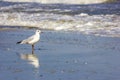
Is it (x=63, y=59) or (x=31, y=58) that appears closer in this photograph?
(x=63, y=59)

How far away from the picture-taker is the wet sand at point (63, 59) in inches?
417

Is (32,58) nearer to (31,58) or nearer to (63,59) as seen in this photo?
(31,58)

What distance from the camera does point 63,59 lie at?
12891 millimetres

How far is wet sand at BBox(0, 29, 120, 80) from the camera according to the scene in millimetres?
10594

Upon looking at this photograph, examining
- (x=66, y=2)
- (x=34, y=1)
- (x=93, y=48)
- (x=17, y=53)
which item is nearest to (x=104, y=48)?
(x=93, y=48)

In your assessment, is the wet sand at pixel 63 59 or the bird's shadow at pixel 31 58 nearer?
the wet sand at pixel 63 59

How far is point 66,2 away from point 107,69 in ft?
122

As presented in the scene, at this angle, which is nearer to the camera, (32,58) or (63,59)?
(63,59)

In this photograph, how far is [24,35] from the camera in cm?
1948

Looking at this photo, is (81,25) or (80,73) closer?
(80,73)

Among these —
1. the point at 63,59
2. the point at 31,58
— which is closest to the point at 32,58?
the point at 31,58

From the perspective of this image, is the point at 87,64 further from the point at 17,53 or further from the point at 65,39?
the point at 65,39

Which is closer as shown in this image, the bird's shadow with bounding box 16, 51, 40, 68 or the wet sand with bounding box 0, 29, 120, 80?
the wet sand with bounding box 0, 29, 120, 80

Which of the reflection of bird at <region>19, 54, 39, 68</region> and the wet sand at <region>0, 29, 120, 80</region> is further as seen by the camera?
the reflection of bird at <region>19, 54, 39, 68</region>
